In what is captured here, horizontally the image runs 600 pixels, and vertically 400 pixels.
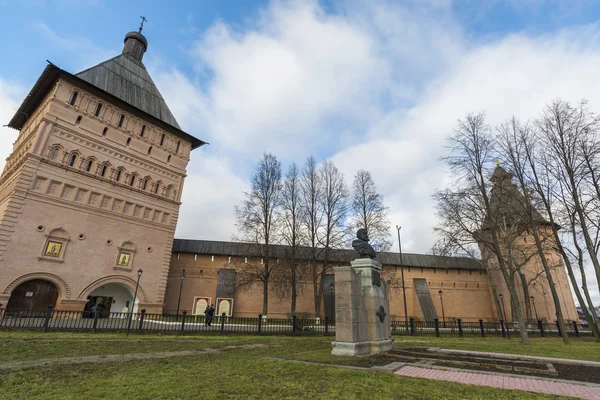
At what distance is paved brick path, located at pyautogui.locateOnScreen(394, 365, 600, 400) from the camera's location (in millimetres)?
4758

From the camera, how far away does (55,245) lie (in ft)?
64.0

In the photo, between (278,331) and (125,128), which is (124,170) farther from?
(278,331)

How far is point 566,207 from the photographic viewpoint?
50.2 ft

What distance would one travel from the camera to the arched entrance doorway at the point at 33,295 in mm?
17828

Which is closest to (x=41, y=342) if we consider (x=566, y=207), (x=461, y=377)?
(x=461, y=377)

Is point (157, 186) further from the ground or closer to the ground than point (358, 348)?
further from the ground

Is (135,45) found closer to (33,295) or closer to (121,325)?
(33,295)

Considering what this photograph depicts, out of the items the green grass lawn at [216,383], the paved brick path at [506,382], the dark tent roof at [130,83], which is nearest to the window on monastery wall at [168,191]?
the dark tent roof at [130,83]

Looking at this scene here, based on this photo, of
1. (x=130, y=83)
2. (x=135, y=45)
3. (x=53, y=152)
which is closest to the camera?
(x=53, y=152)

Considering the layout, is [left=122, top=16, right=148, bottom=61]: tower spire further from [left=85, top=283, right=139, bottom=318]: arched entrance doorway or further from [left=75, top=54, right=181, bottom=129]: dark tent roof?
[left=85, top=283, right=139, bottom=318]: arched entrance doorway

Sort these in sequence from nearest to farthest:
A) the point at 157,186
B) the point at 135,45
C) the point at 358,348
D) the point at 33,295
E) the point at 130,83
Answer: the point at 358,348 < the point at 33,295 < the point at 157,186 < the point at 130,83 < the point at 135,45

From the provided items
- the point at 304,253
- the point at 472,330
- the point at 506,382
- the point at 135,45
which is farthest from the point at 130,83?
the point at 472,330

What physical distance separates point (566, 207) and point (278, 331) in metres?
16.6

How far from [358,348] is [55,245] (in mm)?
21094
